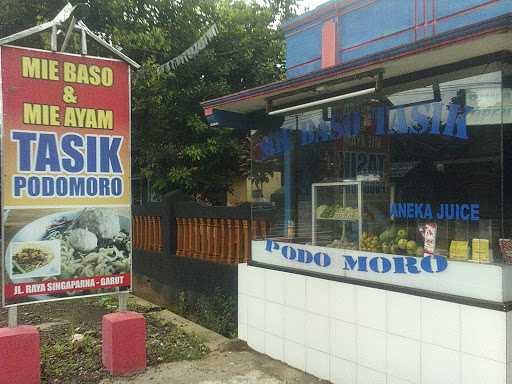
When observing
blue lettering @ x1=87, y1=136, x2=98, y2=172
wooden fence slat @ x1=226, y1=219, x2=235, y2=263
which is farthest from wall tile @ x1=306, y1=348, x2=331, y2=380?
blue lettering @ x1=87, y1=136, x2=98, y2=172

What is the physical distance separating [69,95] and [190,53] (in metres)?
Result: 4.30

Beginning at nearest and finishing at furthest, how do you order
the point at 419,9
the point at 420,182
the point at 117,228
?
1. the point at 420,182
2. the point at 117,228
3. the point at 419,9

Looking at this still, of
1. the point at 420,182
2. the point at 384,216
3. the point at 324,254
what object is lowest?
the point at 324,254

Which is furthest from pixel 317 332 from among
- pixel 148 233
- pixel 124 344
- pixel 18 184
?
pixel 148 233

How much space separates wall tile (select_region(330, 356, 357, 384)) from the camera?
4.21 meters

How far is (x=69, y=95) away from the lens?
4.62 meters

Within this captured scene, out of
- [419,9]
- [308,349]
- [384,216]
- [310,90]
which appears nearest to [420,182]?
[384,216]

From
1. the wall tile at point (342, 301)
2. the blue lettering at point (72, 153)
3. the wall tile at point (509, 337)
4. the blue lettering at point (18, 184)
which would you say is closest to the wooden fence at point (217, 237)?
the wall tile at point (342, 301)

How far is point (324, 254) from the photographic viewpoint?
15.2 feet

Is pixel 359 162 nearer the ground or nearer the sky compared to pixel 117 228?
nearer the sky

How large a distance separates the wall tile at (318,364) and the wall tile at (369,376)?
0.37m

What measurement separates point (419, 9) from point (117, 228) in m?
3.92

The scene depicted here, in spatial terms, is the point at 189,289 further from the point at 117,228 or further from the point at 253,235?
the point at 117,228

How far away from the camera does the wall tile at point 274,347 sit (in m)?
5.03
